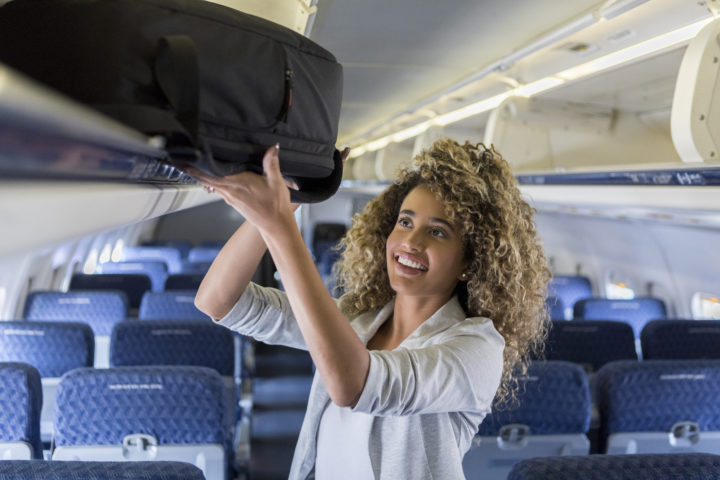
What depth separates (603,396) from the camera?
2713 millimetres

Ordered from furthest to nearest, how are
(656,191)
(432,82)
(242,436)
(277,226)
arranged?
(432,82) → (242,436) → (656,191) → (277,226)

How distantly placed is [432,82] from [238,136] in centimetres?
544

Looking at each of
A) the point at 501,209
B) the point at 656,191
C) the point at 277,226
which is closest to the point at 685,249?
the point at 656,191

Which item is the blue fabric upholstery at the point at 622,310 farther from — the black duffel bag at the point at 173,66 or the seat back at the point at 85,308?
the black duffel bag at the point at 173,66

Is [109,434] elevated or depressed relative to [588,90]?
depressed

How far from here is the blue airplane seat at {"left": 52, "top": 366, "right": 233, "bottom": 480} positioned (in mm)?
2305

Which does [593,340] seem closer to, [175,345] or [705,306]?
[705,306]

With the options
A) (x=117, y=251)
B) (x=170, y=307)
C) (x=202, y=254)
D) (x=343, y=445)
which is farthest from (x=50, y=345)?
(x=117, y=251)

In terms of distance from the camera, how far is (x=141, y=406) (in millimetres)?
2371

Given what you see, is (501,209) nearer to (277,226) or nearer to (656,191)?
(277,226)

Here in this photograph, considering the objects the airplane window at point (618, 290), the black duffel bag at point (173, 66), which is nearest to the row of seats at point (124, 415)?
the black duffel bag at point (173, 66)

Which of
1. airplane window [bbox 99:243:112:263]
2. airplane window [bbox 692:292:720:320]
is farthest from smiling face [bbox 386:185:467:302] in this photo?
airplane window [bbox 99:243:112:263]

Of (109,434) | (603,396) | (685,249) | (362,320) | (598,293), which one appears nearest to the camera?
(362,320)

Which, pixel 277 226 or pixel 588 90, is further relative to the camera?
pixel 588 90
